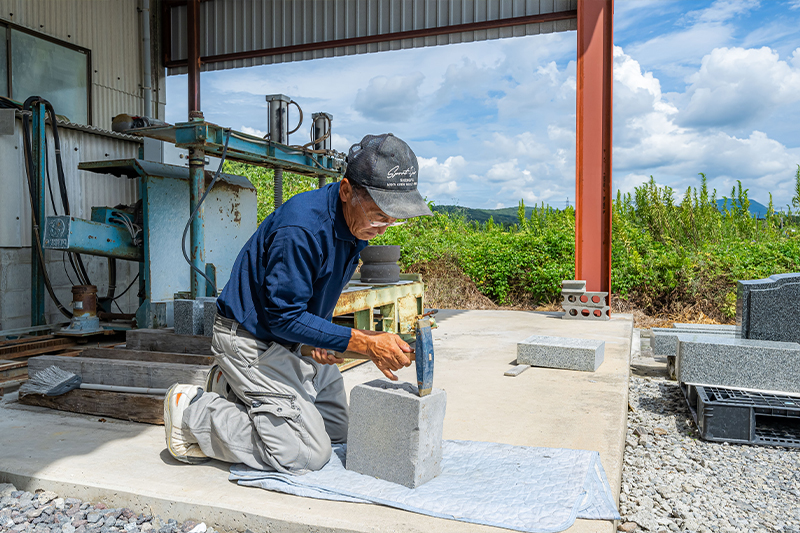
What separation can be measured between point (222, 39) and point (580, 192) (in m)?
6.82

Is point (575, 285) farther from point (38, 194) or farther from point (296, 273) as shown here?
point (38, 194)

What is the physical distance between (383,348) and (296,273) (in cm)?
47

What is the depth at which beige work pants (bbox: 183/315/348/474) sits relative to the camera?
2549 mm

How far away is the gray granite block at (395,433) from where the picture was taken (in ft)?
7.91

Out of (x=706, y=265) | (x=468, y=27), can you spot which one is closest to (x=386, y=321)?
(x=468, y=27)

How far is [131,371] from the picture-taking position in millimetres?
3736

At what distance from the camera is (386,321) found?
5.72 m

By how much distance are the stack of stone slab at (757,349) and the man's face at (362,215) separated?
2.80 metres

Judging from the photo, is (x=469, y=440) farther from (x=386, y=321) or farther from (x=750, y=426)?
(x=386, y=321)

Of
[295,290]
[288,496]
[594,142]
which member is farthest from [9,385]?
[594,142]

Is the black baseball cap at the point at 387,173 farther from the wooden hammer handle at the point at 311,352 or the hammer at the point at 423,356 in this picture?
the wooden hammer handle at the point at 311,352

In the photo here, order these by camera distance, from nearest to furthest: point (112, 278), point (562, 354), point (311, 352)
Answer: point (311, 352) → point (562, 354) → point (112, 278)

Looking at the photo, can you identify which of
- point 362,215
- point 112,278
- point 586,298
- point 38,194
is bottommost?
point 586,298

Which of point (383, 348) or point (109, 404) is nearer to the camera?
point (383, 348)
